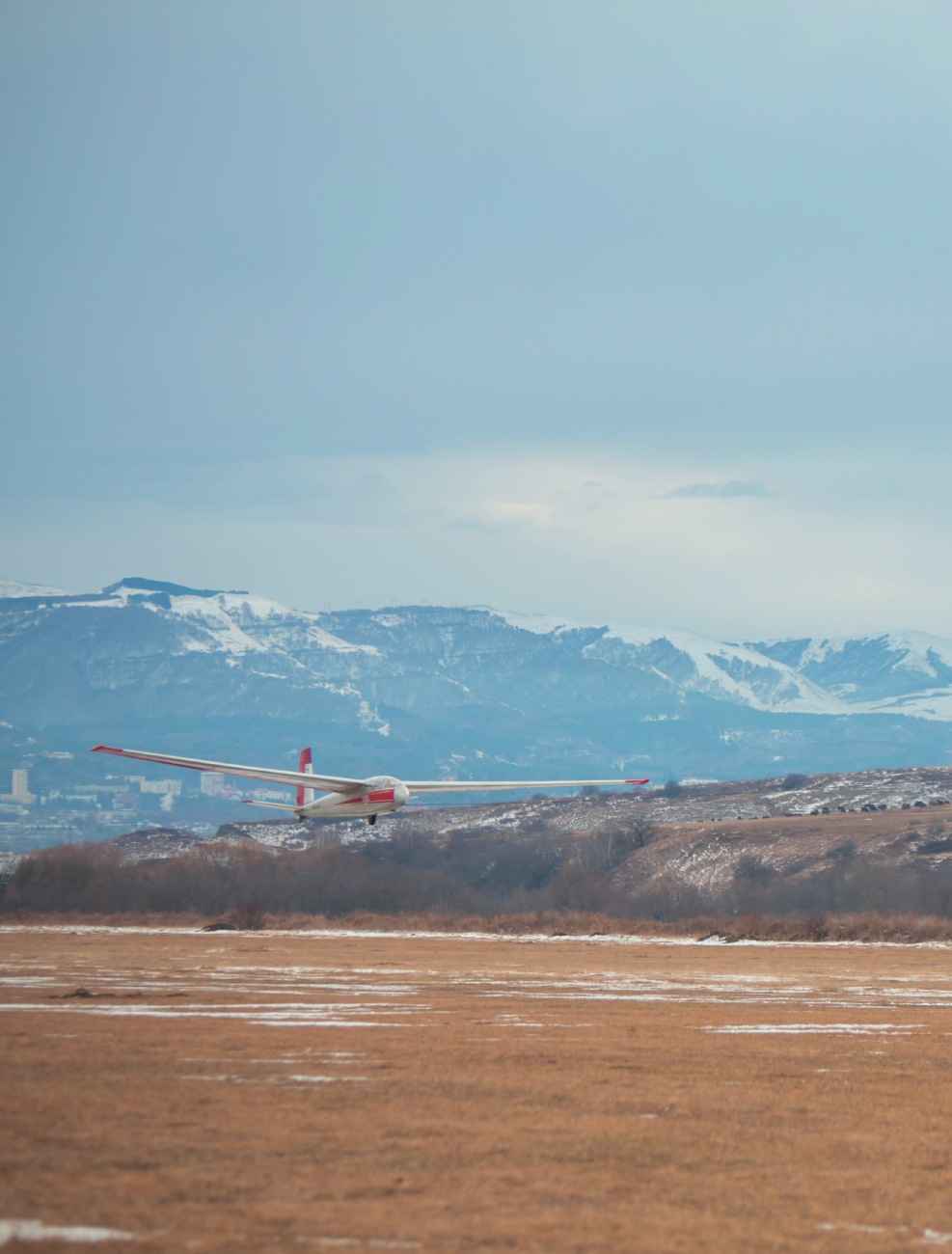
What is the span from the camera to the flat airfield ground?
1113 cm

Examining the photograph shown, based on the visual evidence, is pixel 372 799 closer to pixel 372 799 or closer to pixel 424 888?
pixel 372 799

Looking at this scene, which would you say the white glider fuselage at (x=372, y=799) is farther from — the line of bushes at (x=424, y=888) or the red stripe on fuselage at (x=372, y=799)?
the line of bushes at (x=424, y=888)

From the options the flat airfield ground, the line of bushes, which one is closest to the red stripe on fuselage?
the flat airfield ground

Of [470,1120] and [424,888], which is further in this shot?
[424,888]

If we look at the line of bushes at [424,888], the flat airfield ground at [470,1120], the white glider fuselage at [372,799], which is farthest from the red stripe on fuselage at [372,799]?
the line of bushes at [424,888]

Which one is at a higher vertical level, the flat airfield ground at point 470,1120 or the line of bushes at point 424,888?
the flat airfield ground at point 470,1120

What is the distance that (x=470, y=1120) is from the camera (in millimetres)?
15320

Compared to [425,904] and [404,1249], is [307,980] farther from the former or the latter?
[425,904]

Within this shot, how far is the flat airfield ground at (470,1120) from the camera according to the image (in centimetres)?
1113

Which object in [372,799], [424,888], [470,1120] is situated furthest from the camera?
[424,888]

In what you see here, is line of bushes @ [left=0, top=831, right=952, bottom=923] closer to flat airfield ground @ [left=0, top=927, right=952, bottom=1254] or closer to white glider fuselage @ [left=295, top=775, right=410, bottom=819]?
white glider fuselage @ [left=295, top=775, right=410, bottom=819]

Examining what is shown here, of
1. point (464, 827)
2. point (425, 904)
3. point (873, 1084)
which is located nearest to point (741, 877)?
point (425, 904)

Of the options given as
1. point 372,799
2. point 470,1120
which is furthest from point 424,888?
point 470,1120

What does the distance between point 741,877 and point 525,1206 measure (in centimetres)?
10921
